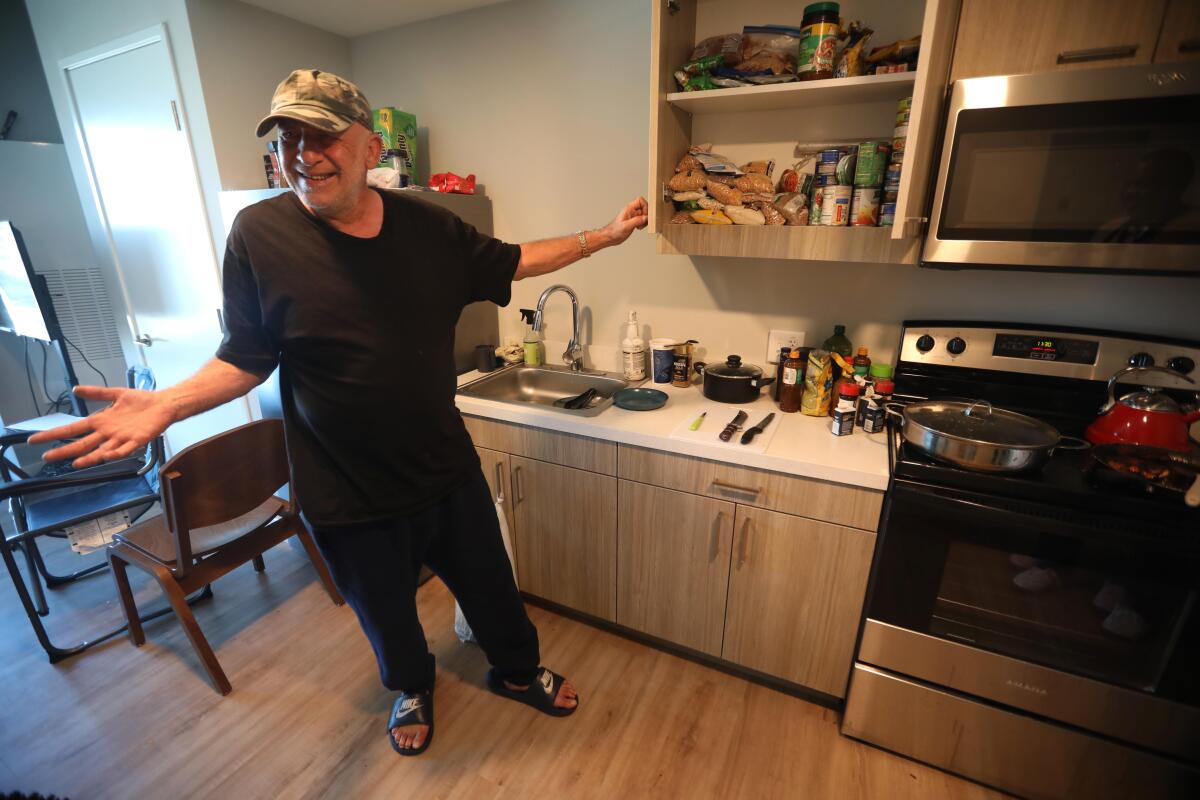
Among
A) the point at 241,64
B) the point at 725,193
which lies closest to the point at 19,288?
the point at 241,64

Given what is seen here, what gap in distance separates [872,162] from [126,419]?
1.61 meters

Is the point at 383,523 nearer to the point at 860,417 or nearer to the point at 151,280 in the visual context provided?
the point at 860,417

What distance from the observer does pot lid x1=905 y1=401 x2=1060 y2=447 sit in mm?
1169

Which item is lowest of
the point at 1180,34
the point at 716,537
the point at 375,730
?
the point at 375,730

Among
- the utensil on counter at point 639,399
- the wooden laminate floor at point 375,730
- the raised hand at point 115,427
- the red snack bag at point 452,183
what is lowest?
the wooden laminate floor at point 375,730

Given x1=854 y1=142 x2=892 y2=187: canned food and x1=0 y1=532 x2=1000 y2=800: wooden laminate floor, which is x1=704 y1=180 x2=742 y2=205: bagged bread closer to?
x1=854 y1=142 x2=892 y2=187: canned food

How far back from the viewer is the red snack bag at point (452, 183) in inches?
77.9

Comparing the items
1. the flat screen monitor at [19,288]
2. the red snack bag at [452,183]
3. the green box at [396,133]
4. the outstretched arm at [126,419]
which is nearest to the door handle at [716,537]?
the outstretched arm at [126,419]

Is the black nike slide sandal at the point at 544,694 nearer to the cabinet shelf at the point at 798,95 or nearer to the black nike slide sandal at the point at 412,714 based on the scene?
the black nike slide sandal at the point at 412,714

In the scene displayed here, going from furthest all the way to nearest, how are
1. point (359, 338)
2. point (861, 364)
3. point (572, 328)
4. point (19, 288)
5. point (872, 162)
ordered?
point (19, 288) < point (572, 328) < point (861, 364) < point (872, 162) < point (359, 338)

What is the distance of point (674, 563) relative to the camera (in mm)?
1571

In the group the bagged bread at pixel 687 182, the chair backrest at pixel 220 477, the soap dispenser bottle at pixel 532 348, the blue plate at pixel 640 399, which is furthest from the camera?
the soap dispenser bottle at pixel 532 348

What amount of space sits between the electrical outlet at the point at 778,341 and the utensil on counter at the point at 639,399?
→ 15.0 inches

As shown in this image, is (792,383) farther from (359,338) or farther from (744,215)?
(359,338)
